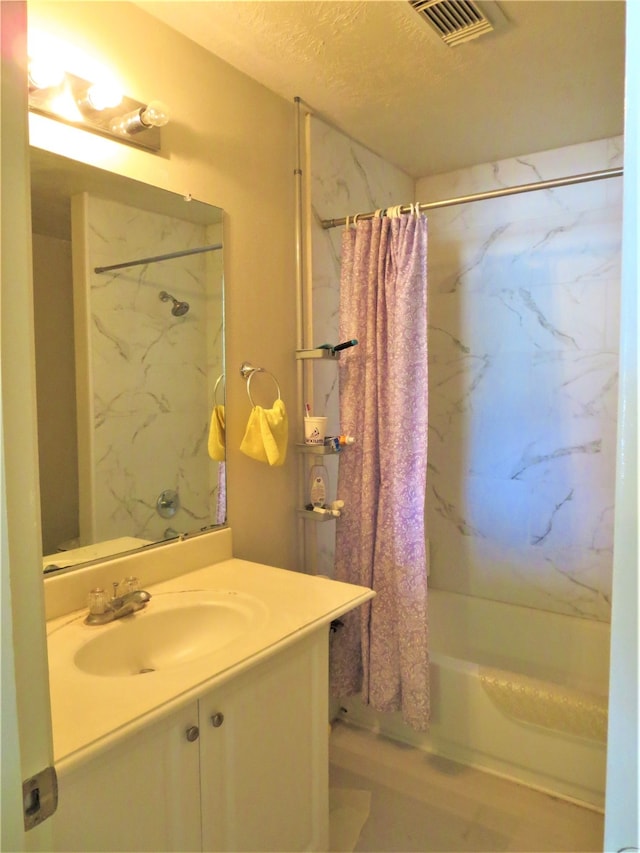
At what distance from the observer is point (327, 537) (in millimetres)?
2420

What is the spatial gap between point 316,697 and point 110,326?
1132mm

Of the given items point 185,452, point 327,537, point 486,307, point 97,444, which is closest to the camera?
point 97,444

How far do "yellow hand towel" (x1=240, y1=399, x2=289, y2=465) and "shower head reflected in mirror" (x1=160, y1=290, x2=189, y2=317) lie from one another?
1.26ft

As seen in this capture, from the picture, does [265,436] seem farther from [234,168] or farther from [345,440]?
[234,168]

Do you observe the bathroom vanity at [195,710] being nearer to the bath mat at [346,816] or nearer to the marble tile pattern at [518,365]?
the bath mat at [346,816]

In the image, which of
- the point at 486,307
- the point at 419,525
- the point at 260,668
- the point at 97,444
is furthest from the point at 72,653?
the point at 486,307

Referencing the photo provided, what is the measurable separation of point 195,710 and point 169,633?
324 millimetres

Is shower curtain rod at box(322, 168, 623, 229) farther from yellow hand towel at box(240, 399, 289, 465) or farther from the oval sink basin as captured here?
the oval sink basin

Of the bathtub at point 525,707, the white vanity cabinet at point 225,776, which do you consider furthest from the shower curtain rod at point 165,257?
the bathtub at point 525,707

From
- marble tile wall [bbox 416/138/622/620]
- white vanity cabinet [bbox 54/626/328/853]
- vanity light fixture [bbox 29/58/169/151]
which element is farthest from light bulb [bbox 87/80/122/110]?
marble tile wall [bbox 416/138/622/620]

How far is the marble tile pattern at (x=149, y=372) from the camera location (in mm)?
1548

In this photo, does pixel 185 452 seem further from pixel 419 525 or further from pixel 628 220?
pixel 628 220

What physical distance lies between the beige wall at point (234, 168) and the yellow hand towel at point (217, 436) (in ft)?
0.13

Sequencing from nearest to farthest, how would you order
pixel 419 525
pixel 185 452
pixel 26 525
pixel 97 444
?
1. pixel 26 525
2. pixel 97 444
3. pixel 185 452
4. pixel 419 525
